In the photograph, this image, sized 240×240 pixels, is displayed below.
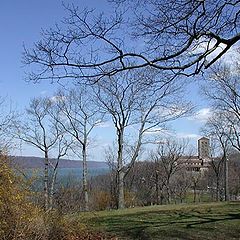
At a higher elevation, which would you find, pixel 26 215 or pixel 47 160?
pixel 47 160

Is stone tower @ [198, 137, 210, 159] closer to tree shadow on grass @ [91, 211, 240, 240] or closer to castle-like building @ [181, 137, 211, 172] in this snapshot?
castle-like building @ [181, 137, 211, 172]

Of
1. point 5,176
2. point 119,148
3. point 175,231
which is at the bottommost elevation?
point 175,231

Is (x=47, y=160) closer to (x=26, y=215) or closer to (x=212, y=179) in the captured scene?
(x=26, y=215)

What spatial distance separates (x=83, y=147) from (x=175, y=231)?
2029 cm

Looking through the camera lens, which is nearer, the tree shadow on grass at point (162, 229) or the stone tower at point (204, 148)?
the tree shadow on grass at point (162, 229)

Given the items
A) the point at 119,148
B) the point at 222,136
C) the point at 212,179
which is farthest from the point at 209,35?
the point at 212,179

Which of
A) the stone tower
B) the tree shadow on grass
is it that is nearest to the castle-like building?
the stone tower

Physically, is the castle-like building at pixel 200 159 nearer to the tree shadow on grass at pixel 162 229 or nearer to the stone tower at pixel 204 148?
the stone tower at pixel 204 148

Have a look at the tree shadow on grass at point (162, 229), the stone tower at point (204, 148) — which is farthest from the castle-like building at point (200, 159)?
the tree shadow on grass at point (162, 229)

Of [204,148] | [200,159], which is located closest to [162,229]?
[204,148]

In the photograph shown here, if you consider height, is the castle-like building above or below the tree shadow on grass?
above

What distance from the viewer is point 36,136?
1312 inches

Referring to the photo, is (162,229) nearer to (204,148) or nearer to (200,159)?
(204,148)

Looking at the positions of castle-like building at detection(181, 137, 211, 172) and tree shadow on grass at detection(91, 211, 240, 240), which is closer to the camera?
tree shadow on grass at detection(91, 211, 240, 240)
